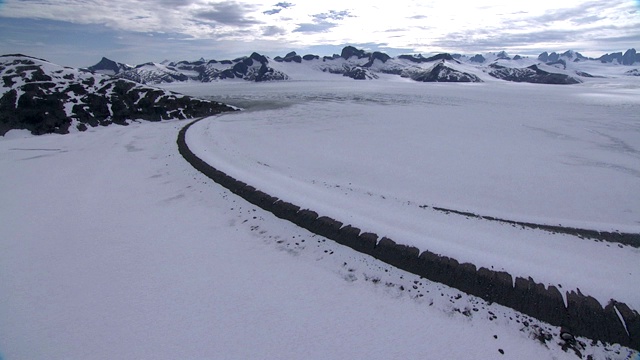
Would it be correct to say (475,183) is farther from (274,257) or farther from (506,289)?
(274,257)

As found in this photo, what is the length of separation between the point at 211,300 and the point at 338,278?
8.20ft

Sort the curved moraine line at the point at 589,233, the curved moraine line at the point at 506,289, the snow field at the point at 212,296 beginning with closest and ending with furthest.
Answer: the snow field at the point at 212,296
the curved moraine line at the point at 506,289
the curved moraine line at the point at 589,233

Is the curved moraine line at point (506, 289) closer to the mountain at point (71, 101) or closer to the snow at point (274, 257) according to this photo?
the snow at point (274, 257)

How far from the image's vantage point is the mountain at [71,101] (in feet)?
89.6

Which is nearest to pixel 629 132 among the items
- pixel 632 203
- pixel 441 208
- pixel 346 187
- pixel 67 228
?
pixel 632 203

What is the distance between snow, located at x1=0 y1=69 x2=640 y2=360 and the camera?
4977 mm

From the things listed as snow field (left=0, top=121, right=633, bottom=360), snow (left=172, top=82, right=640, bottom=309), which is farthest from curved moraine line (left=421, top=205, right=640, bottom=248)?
snow field (left=0, top=121, right=633, bottom=360)

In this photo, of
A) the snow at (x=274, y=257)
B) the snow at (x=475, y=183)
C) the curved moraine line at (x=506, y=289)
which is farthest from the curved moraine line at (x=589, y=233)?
the curved moraine line at (x=506, y=289)

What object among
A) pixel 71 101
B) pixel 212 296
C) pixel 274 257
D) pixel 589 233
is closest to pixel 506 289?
pixel 589 233

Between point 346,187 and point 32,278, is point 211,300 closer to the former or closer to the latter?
point 32,278

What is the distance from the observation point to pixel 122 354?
4.73 m

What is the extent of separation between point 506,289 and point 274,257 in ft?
15.5

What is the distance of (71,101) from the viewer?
31.7 meters

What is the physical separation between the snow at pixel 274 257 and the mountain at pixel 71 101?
48.0 feet
